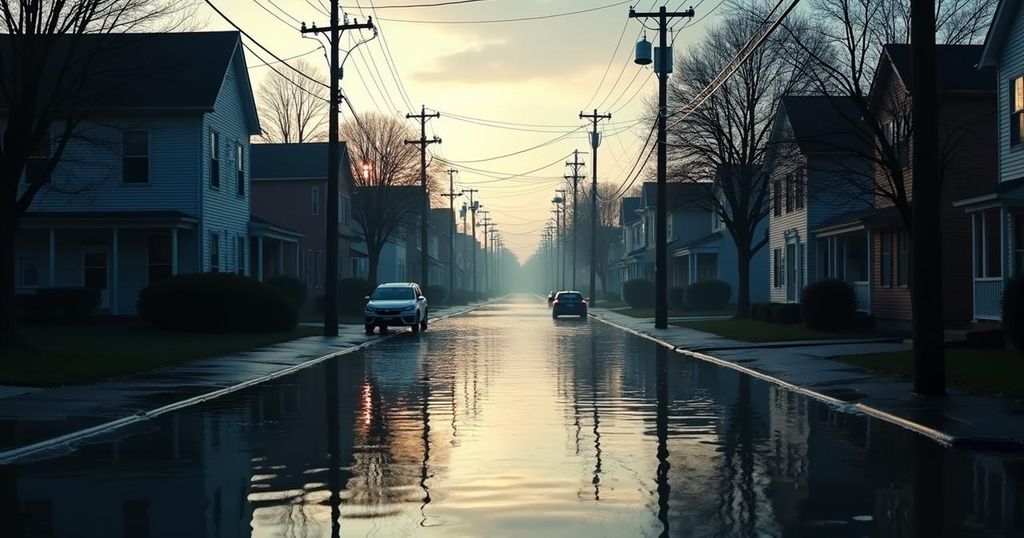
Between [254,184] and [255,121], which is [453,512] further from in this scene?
[254,184]

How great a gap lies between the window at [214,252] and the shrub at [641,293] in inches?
1649

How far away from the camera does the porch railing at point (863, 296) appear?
42656 mm

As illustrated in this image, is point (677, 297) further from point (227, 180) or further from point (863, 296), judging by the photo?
point (227, 180)

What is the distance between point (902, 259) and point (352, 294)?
1268 inches

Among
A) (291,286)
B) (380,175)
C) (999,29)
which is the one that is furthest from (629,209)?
(999,29)

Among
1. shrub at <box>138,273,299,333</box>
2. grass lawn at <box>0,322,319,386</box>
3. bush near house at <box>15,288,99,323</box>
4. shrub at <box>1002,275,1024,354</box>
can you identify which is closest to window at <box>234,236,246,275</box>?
grass lawn at <box>0,322,319,386</box>

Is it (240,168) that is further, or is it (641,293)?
(641,293)

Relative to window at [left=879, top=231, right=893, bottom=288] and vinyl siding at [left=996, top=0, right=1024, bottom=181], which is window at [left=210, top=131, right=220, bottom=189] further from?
vinyl siding at [left=996, top=0, right=1024, bottom=181]

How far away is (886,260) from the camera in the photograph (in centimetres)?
4138

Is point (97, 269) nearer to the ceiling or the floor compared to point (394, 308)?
nearer to the ceiling

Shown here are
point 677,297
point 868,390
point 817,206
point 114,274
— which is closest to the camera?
point 868,390

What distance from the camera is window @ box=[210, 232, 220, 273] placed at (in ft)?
146

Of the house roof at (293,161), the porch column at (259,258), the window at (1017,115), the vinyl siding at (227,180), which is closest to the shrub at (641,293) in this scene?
the house roof at (293,161)

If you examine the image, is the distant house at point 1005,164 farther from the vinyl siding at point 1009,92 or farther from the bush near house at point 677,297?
the bush near house at point 677,297
